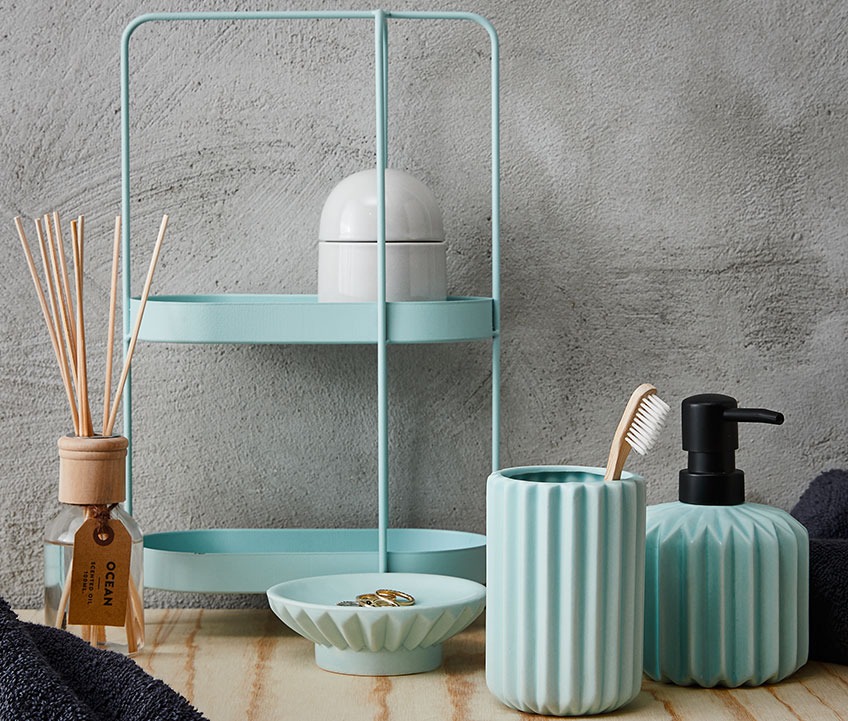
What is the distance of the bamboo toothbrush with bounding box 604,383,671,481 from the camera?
2.06ft

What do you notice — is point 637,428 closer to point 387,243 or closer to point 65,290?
point 387,243

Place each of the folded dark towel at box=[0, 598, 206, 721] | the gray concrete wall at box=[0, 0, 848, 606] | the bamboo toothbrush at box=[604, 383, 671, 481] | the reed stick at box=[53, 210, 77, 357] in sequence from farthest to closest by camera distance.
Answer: the gray concrete wall at box=[0, 0, 848, 606], the reed stick at box=[53, 210, 77, 357], the bamboo toothbrush at box=[604, 383, 671, 481], the folded dark towel at box=[0, 598, 206, 721]

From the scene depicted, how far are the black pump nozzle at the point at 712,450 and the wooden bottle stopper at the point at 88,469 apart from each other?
0.36 meters

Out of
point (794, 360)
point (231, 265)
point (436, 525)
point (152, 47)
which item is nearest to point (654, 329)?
point (794, 360)

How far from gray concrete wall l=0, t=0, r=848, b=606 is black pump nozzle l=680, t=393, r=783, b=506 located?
0.63 feet

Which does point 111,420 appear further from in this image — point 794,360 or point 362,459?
point 794,360

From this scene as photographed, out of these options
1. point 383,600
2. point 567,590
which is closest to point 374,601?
point 383,600

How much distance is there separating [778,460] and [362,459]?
0.32m

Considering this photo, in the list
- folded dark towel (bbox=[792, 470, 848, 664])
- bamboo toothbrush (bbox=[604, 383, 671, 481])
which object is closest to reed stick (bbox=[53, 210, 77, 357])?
bamboo toothbrush (bbox=[604, 383, 671, 481])

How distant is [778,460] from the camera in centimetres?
88

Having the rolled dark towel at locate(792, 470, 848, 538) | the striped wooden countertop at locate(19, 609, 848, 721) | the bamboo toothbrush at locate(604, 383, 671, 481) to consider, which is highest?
the bamboo toothbrush at locate(604, 383, 671, 481)

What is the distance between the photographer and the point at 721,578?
66cm

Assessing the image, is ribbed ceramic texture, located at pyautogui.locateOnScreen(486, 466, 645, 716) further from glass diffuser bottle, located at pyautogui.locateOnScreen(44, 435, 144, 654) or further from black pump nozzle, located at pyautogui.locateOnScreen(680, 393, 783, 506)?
glass diffuser bottle, located at pyautogui.locateOnScreen(44, 435, 144, 654)

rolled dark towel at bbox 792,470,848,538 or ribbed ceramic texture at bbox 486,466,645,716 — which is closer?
ribbed ceramic texture at bbox 486,466,645,716
